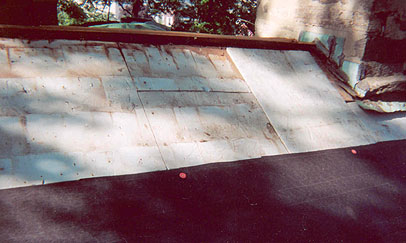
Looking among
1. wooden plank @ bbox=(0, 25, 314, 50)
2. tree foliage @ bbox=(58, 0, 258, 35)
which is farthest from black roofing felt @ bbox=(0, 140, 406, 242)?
tree foliage @ bbox=(58, 0, 258, 35)

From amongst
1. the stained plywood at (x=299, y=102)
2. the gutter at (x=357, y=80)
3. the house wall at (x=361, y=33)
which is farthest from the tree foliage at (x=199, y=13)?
the stained plywood at (x=299, y=102)

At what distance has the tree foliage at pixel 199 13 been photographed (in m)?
11.1

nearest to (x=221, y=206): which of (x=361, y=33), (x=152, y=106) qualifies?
(x=152, y=106)

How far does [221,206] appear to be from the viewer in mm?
1493

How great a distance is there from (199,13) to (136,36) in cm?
953

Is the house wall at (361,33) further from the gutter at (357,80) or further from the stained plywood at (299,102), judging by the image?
the stained plywood at (299,102)

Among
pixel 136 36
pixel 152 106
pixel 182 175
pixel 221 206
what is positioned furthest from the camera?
pixel 136 36

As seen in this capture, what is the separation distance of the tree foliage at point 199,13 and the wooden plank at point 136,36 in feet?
27.3

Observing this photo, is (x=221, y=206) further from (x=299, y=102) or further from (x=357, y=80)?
(x=357, y=80)

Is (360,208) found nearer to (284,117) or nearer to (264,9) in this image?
(284,117)

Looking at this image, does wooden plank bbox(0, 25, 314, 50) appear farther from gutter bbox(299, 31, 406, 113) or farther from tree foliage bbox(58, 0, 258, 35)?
tree foliage bbox(58, 0, 258, 35)

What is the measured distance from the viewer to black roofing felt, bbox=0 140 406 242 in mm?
1248

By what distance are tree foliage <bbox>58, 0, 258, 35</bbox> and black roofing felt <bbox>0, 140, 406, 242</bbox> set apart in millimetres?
9713

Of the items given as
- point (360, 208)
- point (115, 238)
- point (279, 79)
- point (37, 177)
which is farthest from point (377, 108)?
point (37, 177)
